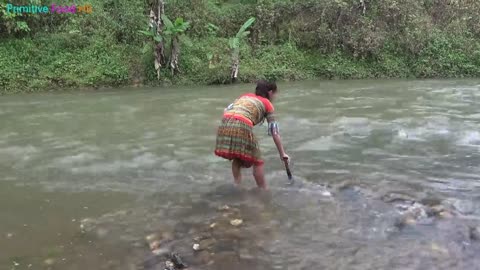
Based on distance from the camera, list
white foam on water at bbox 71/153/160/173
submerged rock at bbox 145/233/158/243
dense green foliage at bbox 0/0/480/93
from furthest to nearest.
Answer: dense green foliage at bbox 0/0/480/93 → white foam on water at bbox 71/153/160/173 → submerged rock at bbox 145/233/158/243

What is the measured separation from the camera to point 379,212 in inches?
211

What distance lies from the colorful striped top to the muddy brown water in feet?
3.04

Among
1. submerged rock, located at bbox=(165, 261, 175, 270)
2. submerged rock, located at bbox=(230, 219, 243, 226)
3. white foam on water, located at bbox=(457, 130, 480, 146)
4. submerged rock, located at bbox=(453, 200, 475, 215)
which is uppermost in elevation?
white foam on water, located at bbox=(457, 130, 480, 146)

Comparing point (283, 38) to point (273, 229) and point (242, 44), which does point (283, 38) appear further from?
point (273, 229)

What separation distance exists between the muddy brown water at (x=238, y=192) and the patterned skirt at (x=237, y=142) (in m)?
0.51

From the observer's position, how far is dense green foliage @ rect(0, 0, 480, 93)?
16625 mm

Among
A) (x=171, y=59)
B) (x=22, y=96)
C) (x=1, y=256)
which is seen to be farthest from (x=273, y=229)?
(x=171, y=59)

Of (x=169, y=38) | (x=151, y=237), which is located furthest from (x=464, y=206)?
(x=169, y=38)

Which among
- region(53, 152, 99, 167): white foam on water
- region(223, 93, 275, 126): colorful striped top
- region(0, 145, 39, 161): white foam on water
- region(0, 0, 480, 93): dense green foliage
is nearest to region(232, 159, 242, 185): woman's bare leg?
region(223, 93, 275, 126): colorful striped top

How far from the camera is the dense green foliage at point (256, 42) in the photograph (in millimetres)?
16625

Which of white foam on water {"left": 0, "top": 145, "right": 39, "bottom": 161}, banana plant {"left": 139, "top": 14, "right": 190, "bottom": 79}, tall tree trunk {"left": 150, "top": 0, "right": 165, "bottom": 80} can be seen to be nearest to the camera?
white foam on water {"left": 0, "top": 145, "right": 39, "bottom": 161}

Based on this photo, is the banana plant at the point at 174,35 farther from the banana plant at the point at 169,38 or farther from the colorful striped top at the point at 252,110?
the colorful striped top at the point at 252,110

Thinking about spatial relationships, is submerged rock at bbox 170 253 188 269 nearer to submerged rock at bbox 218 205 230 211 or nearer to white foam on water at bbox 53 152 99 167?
submerged rock at bbox 218 205 230 211

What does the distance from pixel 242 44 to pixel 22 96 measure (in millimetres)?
8307
